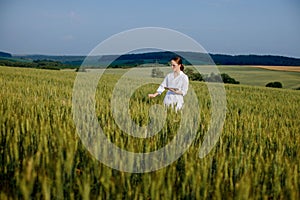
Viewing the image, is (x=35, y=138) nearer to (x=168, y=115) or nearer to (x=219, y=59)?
(x=168, y=115)

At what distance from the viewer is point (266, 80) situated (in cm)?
3831

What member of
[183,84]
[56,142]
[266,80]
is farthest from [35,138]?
[266,80]

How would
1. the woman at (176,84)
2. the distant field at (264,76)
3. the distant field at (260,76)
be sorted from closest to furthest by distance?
the woman at (176,84)
the distant field at (260,76)
the distant field at (264,76)

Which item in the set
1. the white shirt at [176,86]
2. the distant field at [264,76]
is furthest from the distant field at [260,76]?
the white shirt at [176,86]

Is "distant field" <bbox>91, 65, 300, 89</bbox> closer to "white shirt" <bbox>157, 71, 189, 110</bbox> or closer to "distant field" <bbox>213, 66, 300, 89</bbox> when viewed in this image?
"distant field" <bbox>213, 66, 300, 89</bbox>

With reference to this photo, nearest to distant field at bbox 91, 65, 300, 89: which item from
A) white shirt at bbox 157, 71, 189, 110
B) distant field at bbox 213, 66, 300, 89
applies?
distant field at bbox 213, 66, 300, 89

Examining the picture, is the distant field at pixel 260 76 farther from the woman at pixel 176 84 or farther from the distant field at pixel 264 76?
the woman at pixel 176 84

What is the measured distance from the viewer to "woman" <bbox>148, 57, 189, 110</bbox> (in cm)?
632

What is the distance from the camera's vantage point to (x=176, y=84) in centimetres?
651

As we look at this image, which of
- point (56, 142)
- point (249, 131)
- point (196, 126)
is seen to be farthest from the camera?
point (249, 131)

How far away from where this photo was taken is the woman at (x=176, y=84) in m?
6.32

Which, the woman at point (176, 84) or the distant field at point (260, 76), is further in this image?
the distant field at point (260, 76)

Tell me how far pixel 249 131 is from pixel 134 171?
268 cm

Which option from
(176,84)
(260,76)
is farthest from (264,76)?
(176,84)
